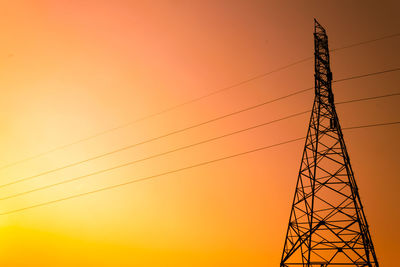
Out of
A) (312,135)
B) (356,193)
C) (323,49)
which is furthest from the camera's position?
(323,49)

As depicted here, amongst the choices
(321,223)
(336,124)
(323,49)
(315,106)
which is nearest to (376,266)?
(321,223)

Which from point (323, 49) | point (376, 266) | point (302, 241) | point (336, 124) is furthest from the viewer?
point (323, 49)

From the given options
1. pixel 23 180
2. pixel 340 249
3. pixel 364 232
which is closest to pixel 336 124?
pixel 364 232

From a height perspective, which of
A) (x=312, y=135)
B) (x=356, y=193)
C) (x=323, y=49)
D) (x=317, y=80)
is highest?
(x=323, y=49)

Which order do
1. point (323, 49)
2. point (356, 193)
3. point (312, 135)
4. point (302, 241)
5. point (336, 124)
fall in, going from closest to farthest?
point (302, 241)
point (356, 193)
point (336, 124)
point (312, 135)
point (323, 49)

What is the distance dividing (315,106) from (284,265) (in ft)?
24.5

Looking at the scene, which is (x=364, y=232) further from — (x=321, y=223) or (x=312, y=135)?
(x=312, y=135)

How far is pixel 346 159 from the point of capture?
1210 cm

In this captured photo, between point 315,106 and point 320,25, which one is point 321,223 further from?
point 320,25

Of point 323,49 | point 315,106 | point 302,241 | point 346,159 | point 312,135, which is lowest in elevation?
point 302,241

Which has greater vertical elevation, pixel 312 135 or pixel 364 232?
pixel 312 135

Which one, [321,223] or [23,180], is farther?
[23,180]

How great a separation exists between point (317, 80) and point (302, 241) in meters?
A: 7.65

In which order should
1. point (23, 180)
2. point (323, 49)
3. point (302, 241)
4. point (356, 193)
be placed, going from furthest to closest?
point (23, 180)
point (323, 49)
point (356, 193)
point (302, 241)
